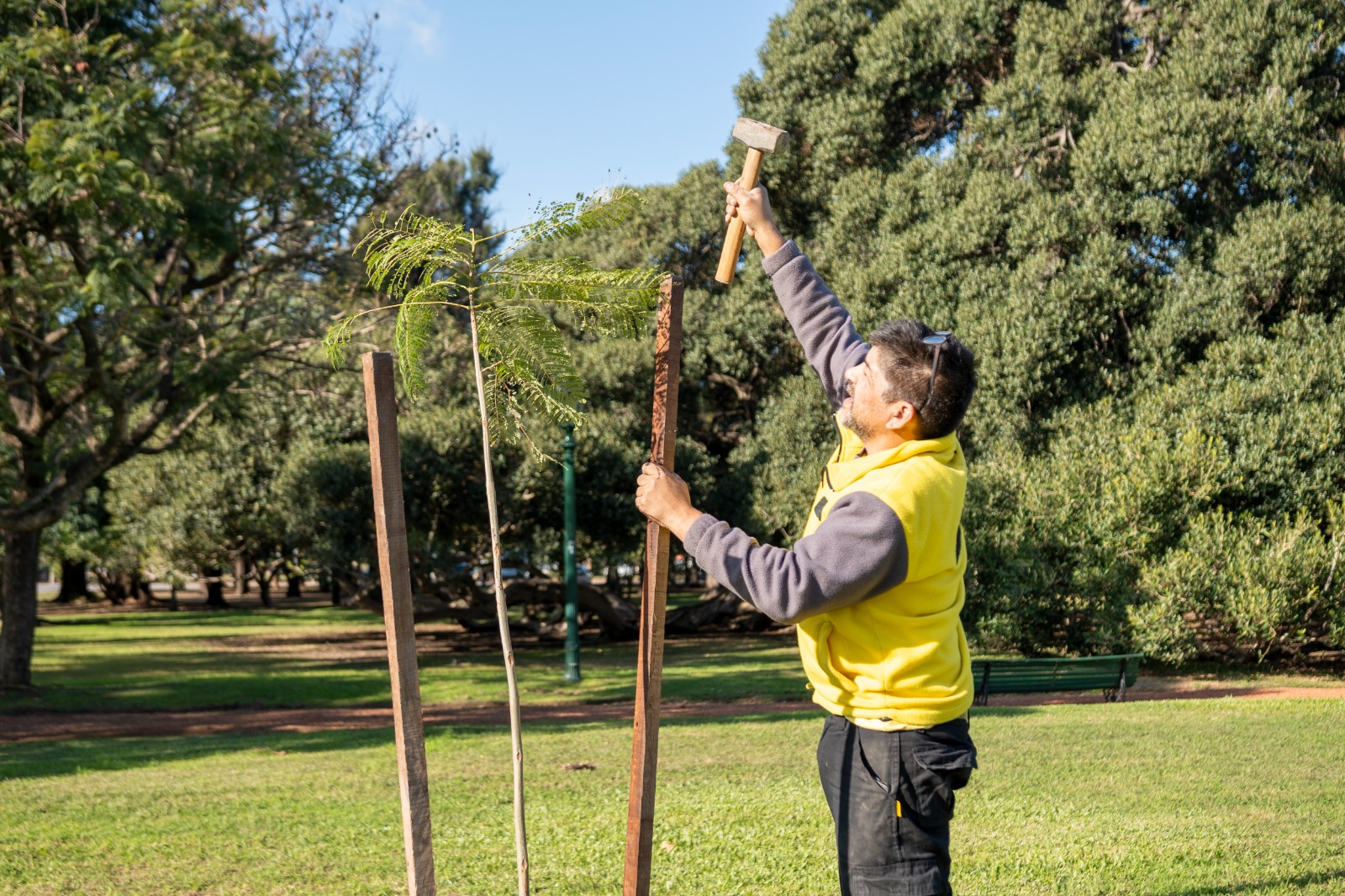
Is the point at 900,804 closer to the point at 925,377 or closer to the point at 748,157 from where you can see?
the point at 925,377

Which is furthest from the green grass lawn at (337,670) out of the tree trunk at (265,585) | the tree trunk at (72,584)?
the tree trunk at (72,584)

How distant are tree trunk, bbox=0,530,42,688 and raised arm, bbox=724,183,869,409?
588 inches

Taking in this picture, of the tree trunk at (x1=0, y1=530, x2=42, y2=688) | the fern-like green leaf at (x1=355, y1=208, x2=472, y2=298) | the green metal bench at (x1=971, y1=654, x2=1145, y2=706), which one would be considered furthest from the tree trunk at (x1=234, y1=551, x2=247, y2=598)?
the fern-like green leaf at (x1=355, y1=208, x2=472, y2=298)

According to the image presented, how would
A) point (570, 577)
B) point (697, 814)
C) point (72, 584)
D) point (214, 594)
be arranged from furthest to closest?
point (72, 584)
point (214, 594)
point (570, 577)
point (697, 814)

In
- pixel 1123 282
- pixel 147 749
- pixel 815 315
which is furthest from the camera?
pixel 1123 282

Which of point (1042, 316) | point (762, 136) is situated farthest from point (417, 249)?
point (1042, 316)

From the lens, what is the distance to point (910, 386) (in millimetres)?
2496

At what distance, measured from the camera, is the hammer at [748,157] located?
2.83 metres

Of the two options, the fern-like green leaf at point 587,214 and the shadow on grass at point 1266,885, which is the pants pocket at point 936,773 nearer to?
the fern-like green leaf at point 587,214

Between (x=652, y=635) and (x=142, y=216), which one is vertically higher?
(x=142, y=216)

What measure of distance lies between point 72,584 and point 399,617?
4366 centimetres

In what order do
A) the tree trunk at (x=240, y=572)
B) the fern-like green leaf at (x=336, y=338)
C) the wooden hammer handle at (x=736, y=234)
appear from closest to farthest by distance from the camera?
1. the fern-like green leaf at (x=336, y=338)
2. the wooden hammer handle at (x=736, y=234)
3. the tree trunk at (x=240, y=572)

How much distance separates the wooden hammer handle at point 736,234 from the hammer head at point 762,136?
0.02 metres

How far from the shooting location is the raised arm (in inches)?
118
